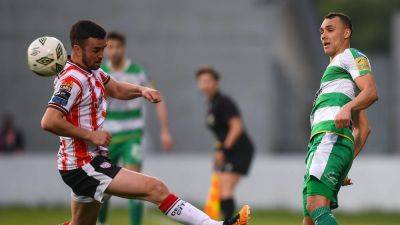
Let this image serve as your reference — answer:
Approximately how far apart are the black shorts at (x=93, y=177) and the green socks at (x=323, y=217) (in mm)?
1704

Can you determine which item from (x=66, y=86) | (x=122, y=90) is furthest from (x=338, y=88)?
(x=66, y=86)

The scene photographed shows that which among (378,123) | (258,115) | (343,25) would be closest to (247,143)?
(343,25)

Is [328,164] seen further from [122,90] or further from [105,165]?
[122,90]

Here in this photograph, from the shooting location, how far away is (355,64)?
8875mm

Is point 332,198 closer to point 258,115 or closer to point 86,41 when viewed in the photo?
point 86,41

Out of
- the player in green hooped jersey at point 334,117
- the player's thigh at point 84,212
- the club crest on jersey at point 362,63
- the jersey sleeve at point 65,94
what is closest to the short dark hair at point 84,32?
the jersey sleeve at point 65,94

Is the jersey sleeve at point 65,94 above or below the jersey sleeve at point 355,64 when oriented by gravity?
below

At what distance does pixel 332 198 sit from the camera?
8.90 m

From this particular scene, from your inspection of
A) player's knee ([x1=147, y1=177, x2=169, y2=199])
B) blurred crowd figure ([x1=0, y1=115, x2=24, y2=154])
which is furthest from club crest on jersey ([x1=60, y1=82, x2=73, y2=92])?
blurred crowd figure ([x1=0, y1=115, x2=24, y2=154])

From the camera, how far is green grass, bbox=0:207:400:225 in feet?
53.6

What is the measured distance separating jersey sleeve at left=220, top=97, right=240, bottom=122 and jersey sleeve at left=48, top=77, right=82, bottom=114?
19.0 feet

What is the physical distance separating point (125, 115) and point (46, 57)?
15.4ft

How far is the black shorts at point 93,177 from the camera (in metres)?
8.91

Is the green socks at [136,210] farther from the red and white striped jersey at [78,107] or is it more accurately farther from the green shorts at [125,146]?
the red and white striped jersey at [78,107]
